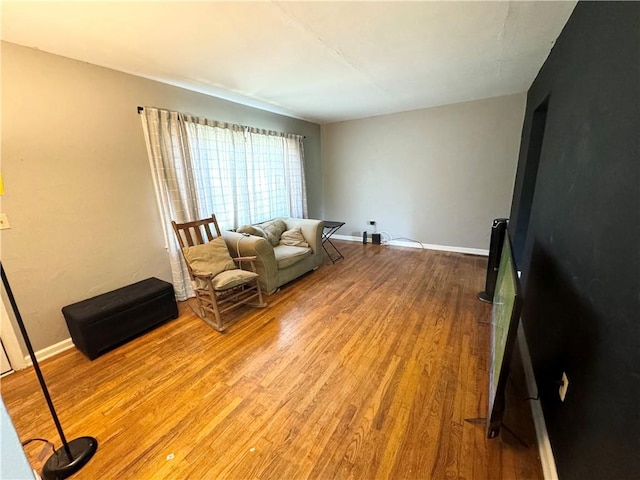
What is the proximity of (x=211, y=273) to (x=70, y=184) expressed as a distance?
1320 mm

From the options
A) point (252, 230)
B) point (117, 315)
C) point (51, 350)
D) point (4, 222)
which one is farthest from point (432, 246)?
point (4, 222)

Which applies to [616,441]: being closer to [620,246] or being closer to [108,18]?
[620,246]

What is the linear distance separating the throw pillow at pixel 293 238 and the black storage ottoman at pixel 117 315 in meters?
1.56

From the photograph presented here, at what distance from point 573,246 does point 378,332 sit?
1.50m

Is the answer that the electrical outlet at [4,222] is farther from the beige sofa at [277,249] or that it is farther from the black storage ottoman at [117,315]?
the beige sofa at [277,249]

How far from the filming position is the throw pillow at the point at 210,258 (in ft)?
8.35

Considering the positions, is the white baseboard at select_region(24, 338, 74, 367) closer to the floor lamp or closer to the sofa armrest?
the floor lamp

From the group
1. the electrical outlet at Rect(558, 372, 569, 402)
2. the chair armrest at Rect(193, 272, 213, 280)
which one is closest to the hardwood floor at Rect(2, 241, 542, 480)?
the electrical outlet at Rect(558, 372, 569, 402)

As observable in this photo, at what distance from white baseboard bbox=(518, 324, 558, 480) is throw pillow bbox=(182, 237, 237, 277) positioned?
261 cm

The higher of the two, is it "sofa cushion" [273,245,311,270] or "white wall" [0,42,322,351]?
"white wall" [0,42,322,351]

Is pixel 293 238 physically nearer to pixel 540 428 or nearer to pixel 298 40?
pixel 298 40

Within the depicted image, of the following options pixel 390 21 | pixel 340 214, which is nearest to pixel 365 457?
pixel 390 21

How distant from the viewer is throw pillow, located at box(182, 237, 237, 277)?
8.35 feet

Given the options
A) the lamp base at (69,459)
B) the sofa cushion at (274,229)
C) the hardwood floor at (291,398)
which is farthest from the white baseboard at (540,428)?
the sofa cushion at (274,229)
